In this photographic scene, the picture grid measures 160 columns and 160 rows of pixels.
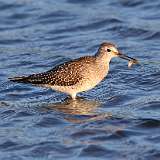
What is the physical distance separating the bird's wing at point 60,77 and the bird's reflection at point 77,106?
349 millimetres

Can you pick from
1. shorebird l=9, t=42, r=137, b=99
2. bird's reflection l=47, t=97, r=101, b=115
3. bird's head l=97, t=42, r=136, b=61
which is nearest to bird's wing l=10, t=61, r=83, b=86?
shorebird l=9, t=42, r=137, b=99

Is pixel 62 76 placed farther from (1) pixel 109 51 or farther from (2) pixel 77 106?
(1) pixel 109 51

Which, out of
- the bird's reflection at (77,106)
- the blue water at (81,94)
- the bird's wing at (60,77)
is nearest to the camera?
the blue water at (81,94)

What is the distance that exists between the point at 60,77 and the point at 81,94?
3.05ft

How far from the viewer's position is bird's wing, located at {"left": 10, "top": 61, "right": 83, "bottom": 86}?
13601 millimetres

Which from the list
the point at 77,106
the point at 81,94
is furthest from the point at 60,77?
the point at 81,94

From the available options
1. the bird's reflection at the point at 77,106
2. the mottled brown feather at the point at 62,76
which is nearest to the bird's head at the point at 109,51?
the mottled brown feather at the point at 62,76

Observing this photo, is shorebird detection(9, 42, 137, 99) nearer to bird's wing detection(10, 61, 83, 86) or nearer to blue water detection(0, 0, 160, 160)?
bird's wing detection(10, 61, 83, 86)

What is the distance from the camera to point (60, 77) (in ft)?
44.7

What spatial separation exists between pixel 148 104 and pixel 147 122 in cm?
112

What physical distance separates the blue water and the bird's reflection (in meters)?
0.02

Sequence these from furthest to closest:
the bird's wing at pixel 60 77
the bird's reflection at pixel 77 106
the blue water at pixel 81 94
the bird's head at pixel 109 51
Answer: the bird's head at pixel 109 51
the bird's wing at pixel 60 77
the bird's reflection at pixel 77 106
the blue water at pixel 81 94

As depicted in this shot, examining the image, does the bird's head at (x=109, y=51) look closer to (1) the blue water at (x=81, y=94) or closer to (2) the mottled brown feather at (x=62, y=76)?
(2) the mottled brown feather at (x=62, y=76)

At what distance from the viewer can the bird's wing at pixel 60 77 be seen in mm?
13601
